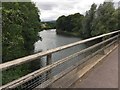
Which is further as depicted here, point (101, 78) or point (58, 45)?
point (58, 45)

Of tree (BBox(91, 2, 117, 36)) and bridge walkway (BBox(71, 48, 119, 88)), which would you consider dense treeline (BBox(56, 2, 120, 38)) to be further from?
bridge walkway (BBox(71, 48, 119, 88))

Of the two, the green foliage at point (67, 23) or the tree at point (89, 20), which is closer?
the tree at point (89, 20)

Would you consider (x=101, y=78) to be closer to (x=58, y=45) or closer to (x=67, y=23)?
(x=58, y=45)

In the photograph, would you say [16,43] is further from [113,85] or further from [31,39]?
[113,85]

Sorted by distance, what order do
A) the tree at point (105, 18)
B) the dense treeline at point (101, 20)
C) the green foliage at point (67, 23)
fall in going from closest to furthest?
the dense treeline at point (101, 20) < the tree at point (105, 18) < the green foliage at point (67, 23)

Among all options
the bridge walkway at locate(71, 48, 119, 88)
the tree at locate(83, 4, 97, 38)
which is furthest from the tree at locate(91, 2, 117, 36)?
the bridge walkway at locate(71, 48, 119, 88)

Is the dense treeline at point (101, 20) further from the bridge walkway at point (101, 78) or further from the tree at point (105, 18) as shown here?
the bridge walkway at point (101, 78)

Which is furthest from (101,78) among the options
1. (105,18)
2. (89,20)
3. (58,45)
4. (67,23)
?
(67,23)

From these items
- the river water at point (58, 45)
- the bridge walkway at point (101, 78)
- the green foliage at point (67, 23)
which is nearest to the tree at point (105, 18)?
the river water at point (58, 45)

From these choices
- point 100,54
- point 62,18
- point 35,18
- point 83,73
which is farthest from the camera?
point 62,18

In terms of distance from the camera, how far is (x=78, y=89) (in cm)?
511

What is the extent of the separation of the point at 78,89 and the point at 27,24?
3599 cm

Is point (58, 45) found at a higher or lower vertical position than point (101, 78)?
lower

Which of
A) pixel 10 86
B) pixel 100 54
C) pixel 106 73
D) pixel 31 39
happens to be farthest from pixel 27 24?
pixel 10 86
